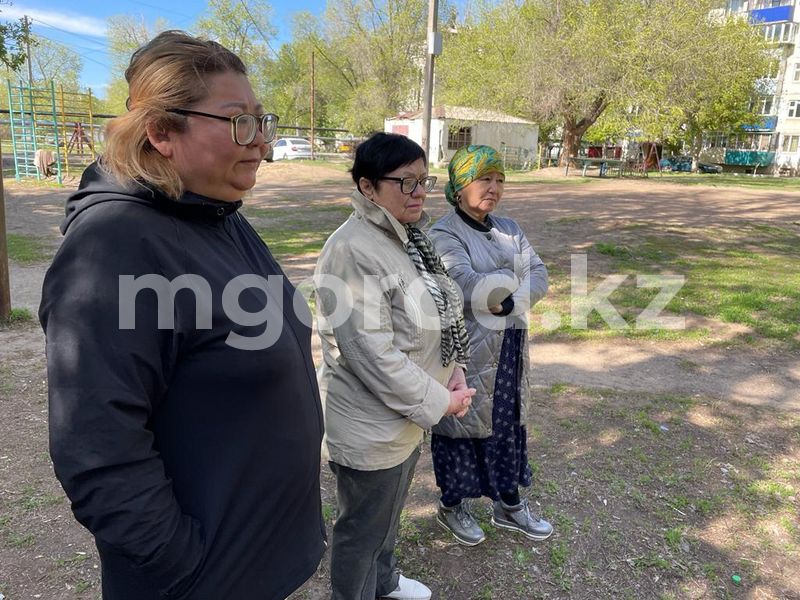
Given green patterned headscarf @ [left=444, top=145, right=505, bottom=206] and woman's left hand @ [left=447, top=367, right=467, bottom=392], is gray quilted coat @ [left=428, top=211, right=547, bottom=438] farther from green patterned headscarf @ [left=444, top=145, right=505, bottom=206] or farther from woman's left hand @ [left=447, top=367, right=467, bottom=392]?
woman's left hand @ [left=447, top=367, right=467, bottom=392]

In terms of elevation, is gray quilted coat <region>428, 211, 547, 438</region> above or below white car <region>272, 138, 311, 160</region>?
below

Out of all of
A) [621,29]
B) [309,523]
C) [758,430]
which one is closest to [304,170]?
[621,29]

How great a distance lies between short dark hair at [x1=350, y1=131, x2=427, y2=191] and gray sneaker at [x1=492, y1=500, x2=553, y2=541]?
1.67 metres

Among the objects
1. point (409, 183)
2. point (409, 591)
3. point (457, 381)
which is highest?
point (409, 183)

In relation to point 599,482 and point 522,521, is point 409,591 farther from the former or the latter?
point 599,482

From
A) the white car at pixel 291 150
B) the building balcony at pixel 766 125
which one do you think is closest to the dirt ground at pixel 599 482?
the white car at pixel 291 150

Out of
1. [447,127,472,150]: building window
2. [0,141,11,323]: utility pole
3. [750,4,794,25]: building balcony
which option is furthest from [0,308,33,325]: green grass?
[750,4,794,25]: building balcony

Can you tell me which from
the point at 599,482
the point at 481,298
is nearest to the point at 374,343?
the point at 481,298

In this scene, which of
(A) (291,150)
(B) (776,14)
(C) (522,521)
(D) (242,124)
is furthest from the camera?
(B) (776,14)

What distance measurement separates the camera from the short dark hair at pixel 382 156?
2049mm

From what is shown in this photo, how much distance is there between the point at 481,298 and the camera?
248 centimetres

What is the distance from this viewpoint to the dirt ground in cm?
252

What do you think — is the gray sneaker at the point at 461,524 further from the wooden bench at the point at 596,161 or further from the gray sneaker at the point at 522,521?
the wooden bench at the point at 596,161

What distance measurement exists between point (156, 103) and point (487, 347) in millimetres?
1675
